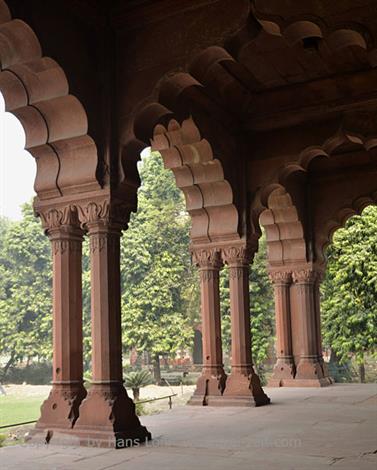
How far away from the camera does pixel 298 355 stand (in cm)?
1736

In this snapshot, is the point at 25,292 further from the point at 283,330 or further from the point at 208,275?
the point at 208,275

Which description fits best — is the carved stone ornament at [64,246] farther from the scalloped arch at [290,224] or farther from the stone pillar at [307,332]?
the stone pillar at [307,332]

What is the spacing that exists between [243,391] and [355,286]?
12866mm

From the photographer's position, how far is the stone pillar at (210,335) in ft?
41.2

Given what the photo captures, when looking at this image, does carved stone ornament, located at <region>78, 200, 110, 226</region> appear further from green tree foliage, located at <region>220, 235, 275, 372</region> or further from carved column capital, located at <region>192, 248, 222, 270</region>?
green tree foliage, located at <region>220, 235, 275, 372</region>

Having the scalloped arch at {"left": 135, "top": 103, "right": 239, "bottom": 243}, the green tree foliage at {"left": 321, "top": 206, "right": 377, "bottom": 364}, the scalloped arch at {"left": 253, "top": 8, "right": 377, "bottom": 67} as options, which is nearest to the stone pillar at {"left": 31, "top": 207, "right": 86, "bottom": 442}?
the scalloped arch at {"left": 135, "top": 103, "right": 239, "bottom": 243}

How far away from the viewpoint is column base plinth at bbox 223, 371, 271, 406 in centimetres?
1223

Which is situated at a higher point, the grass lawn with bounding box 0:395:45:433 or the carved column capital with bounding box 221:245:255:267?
the carved column capital with bounding box 221:245:255:267

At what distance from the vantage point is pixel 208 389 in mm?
12586

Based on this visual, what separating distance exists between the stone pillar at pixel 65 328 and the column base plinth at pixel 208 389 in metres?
4.27

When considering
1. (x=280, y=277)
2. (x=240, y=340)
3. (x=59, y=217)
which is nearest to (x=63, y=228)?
(x=59, y=217)

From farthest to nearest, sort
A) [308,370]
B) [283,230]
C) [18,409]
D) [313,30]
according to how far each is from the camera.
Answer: [18,409] < [308,370] < [283,230] < [313,30]

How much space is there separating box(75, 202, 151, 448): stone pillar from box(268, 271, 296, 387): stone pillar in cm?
922

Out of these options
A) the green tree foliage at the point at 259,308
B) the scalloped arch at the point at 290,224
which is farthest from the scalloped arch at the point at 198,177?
the green tree foliage at the point at 259,308
